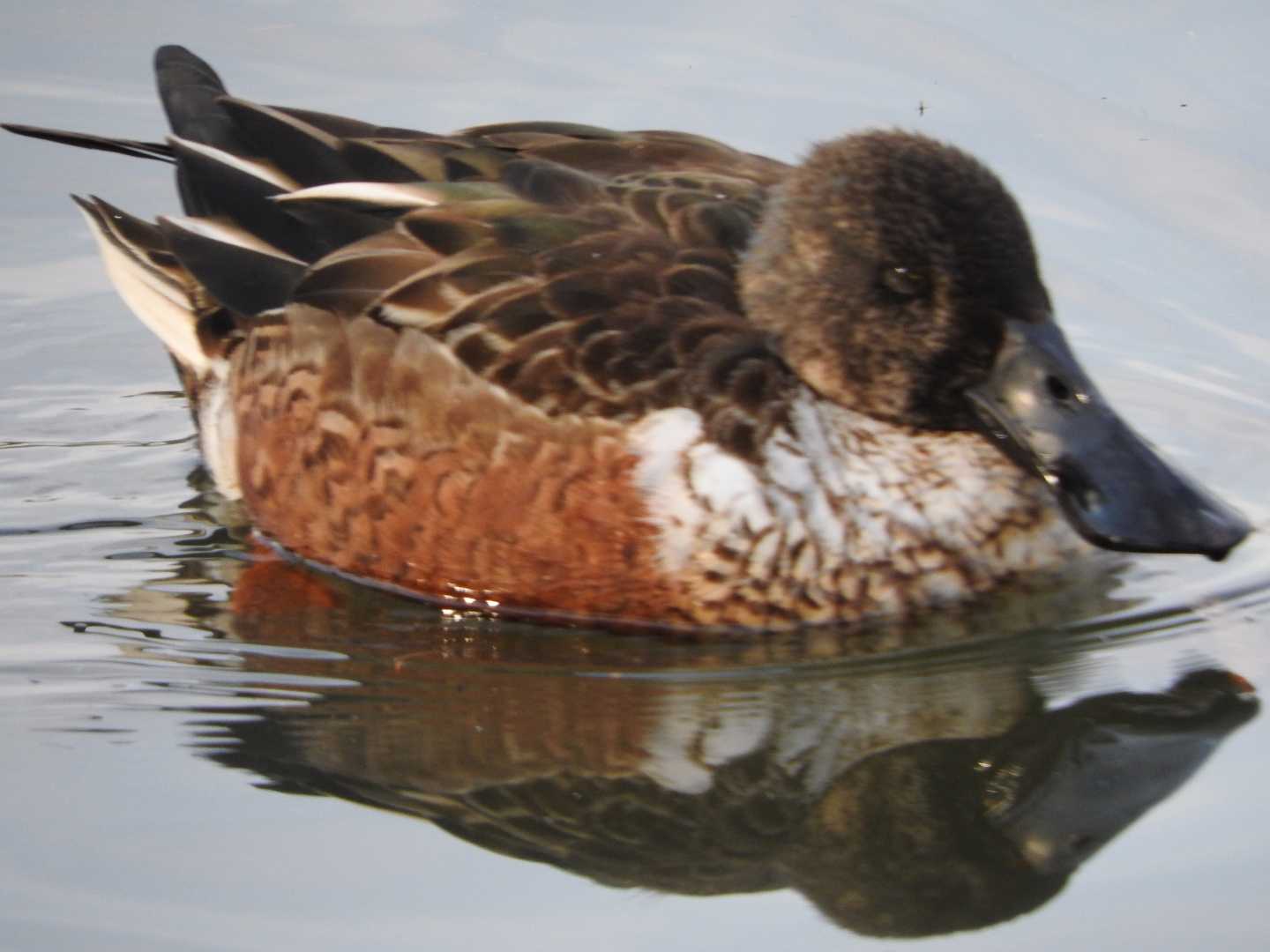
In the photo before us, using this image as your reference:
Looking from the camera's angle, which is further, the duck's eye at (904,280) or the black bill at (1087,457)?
the duck's eye at (904,280)

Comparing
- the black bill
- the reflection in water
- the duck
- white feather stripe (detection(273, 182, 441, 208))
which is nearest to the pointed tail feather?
white feather stripe (detection(273, 182, 441, 208))

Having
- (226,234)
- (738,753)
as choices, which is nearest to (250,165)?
(226,234)

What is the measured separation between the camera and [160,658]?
5770 millimetres

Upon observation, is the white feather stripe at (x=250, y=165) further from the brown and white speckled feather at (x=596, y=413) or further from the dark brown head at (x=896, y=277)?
the dark brown head at (x=896, y=277)

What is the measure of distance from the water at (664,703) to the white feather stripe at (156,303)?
1.23 ft

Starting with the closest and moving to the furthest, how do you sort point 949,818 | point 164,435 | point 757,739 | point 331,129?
point 949,818 < point 757,739 < point 331,129 < point 164,435

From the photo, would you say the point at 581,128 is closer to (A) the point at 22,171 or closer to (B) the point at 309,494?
(B) the point at 309,494

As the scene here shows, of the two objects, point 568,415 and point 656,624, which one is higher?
point 568,415

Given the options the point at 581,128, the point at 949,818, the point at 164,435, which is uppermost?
the point at 581,128

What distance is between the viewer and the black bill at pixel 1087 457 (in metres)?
5.52

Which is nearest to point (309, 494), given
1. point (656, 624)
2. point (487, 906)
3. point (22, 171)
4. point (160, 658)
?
point (160, 658)

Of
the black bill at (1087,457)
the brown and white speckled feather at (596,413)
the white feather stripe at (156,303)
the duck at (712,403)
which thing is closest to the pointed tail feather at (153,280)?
the white feather stripe at (156,303)

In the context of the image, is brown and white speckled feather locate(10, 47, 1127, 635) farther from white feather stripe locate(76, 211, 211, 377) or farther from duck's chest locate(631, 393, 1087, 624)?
white feather stripe locate(76, 211, 211, 377)

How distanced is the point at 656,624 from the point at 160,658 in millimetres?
1279
